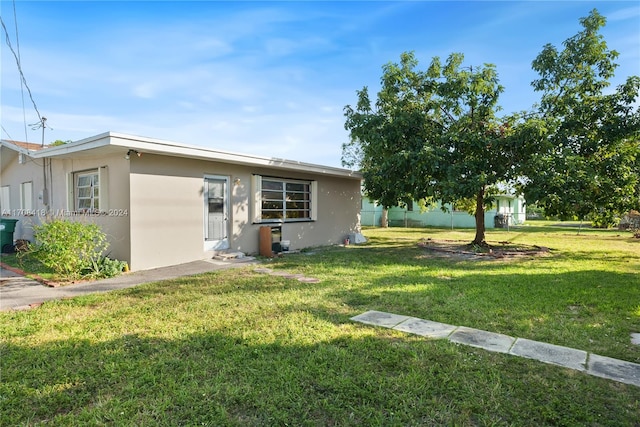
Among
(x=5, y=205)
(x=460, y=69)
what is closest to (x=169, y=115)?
(x=5, y=205)

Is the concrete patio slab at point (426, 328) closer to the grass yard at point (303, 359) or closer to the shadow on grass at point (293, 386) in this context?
the grass yard at point (303, 359)

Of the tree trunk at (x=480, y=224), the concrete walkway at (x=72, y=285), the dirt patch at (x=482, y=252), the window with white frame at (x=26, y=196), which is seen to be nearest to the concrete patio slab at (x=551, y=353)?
the concrete walkway at (x=72, y=285)

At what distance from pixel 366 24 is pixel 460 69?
3.06 metres

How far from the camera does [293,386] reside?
278cm

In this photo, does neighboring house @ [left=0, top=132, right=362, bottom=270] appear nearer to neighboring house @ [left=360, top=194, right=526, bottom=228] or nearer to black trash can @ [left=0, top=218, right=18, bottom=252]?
black trash can @ [left=0, top=218, right=18, bottom=252]

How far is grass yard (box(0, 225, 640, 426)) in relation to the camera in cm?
245

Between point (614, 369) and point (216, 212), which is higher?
point (216, 212)

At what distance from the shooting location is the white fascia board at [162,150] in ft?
21.5

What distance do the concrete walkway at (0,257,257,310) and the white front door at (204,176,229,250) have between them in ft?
3.18

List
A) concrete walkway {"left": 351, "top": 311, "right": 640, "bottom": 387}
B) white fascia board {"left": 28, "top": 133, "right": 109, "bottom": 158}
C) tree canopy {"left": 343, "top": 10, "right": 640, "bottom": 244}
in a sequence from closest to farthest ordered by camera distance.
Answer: concrete walkway {"left": 351, "top": 311, "right": 640, "bottom": 387} → white fascia board {"left": 28, "top": 133, "right": 109, "bottom": 158} → tree canopy {"left": 343, "top": 10, "right": 640, "bottom": 244}

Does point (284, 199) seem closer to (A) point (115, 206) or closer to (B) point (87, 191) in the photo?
(A) point (115, 206)

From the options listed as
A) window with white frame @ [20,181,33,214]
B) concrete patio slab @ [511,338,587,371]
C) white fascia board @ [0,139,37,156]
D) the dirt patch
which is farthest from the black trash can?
concrete patio slab @ [511,338,587,371]

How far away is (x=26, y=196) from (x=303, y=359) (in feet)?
42.1

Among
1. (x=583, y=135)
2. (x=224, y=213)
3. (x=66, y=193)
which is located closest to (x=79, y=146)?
(x=66, y=193)
